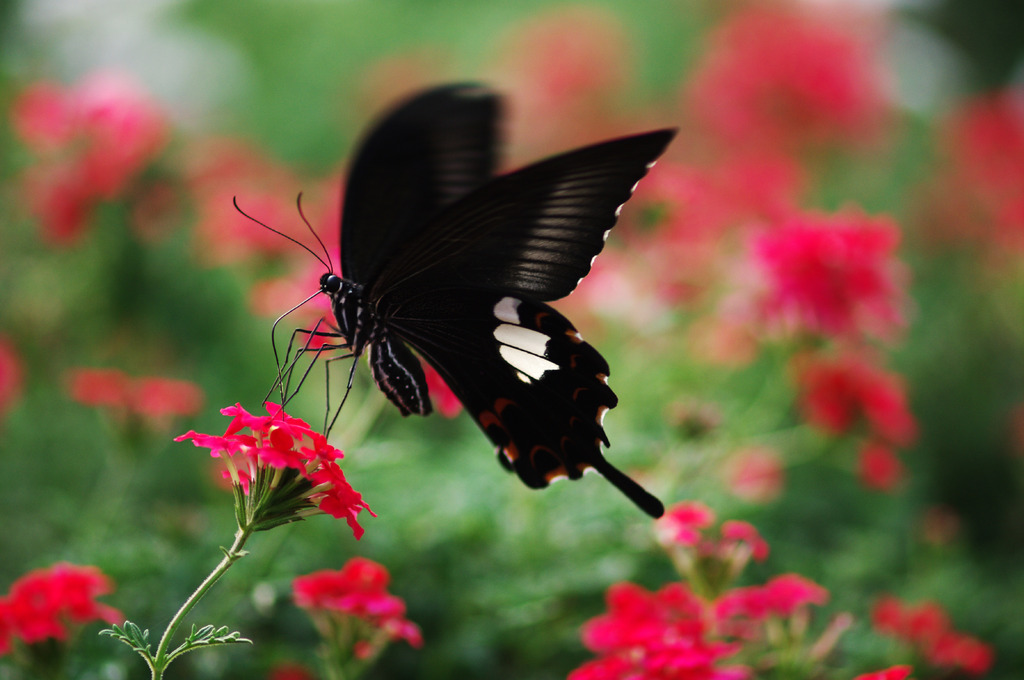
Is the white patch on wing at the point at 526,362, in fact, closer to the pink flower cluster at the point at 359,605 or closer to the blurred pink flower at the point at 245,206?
the pink flower cluster at the point at 359,605

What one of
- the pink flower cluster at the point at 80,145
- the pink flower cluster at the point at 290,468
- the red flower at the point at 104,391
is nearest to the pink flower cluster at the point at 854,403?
the pink flower cluster at the point at 290,468

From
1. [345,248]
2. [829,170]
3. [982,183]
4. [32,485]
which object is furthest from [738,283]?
[982,183]

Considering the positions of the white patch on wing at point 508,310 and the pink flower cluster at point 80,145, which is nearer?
the white patch on wing at point 508,310

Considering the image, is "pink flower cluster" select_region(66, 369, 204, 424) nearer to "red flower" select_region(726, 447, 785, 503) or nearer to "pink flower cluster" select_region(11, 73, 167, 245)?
"pink flower cluster" select_region(11, 73, 167, 245)

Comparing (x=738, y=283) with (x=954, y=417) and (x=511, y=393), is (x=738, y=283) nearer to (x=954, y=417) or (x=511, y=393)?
(x=511, y=393)

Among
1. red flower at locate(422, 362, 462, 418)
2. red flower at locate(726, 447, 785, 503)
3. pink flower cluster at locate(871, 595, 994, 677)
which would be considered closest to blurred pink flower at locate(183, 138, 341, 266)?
red flower at locate(422, 362, 462, 418)
